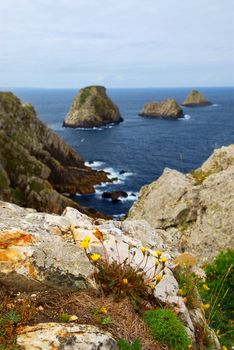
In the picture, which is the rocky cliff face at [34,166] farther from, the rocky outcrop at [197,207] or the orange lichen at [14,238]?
the orange lichen at [14,238]

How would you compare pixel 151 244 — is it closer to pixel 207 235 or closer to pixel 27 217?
pixel 27 217

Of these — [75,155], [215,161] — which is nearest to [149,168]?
[75,155]

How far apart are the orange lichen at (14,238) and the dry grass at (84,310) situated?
3.40ft

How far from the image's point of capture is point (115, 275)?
740 cm

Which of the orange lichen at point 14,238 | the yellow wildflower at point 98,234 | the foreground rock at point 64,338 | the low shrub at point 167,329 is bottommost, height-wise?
the low shrub at point 167,329

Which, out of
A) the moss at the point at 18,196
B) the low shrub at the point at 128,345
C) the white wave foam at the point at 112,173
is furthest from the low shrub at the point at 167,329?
the white wave foam at the point at 112,173

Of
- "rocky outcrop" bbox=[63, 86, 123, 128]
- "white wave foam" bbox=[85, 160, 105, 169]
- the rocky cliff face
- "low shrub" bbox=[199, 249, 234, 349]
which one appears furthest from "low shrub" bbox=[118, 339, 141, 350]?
"rocky outcrop" bbox=[63, 86, 123, 128]

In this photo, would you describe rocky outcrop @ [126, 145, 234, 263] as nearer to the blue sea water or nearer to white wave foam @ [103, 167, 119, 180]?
the blue sea water

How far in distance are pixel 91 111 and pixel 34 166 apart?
106436mm

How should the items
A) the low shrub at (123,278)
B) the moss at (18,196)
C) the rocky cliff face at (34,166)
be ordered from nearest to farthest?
the low shrub at (123,278) < the moss at (18,196) < the rocky cliff face at (34,166)

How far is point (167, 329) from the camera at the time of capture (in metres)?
6.70

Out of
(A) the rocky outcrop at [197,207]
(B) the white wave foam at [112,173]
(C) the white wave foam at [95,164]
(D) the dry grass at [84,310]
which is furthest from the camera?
(C) the white wave foam at [95,164]

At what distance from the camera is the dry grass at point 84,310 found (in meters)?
6.35

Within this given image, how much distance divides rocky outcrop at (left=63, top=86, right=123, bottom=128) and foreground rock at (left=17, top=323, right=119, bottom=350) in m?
161
